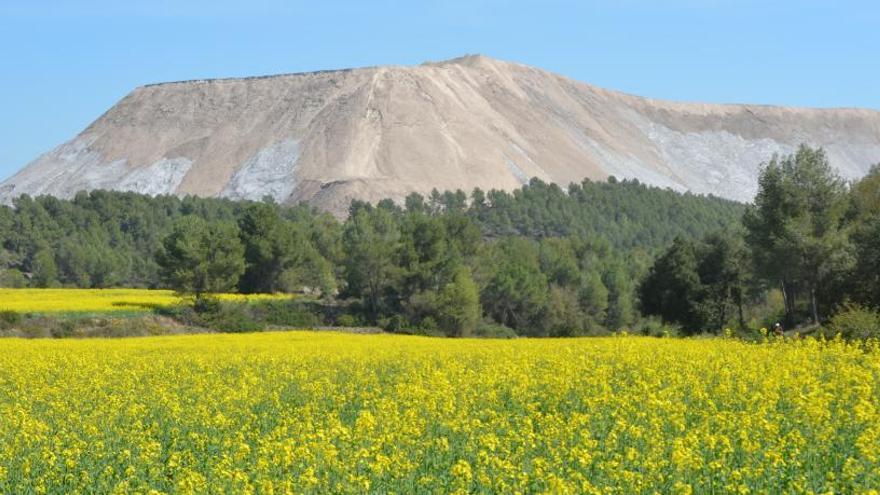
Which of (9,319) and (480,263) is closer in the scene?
(9,319)

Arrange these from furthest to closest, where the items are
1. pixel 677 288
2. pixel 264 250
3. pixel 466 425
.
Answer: pixel 264 250 → pixel 677 288 → pixel 466 425

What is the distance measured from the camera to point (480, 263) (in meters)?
92.2

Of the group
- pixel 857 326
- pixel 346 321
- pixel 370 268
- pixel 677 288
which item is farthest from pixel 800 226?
pixel 370 268

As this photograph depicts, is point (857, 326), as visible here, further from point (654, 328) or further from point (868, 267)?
point (654, 328)

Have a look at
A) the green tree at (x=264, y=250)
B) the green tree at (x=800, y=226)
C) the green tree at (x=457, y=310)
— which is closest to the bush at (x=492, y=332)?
the green tree at (x=457, y=310)

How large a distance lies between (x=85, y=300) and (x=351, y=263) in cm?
2160

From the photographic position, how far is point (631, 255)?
121 meters

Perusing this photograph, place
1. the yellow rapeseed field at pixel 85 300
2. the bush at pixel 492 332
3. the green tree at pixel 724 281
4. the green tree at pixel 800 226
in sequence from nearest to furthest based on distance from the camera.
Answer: the green tree at pixel 800 226, the yellow rapeseed field at pixel 85 300, the green tree at pixel 724 281, the bush at pixel 492 332

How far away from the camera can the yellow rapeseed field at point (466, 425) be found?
1254cm

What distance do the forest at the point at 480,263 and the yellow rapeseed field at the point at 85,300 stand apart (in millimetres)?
2051

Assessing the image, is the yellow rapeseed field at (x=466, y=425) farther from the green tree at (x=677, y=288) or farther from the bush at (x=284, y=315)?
the bush at (x=284, y=315)

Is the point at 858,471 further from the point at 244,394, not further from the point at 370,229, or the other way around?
the point at 370,229

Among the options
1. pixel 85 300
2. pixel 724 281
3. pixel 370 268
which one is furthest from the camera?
pixel 370 268

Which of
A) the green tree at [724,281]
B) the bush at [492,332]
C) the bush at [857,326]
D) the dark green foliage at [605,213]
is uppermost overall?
the dark green foliage at [605,213]
